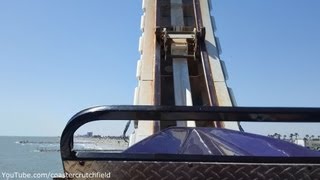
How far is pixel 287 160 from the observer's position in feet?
4.98

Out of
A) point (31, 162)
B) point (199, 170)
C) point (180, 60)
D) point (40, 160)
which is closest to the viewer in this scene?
point (199, 170)

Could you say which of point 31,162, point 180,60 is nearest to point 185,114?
point 180,60

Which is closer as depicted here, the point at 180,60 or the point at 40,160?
the point at 180,60

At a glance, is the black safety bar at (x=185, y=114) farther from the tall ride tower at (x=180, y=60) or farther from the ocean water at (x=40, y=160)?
the tall ride tower at (x=180, y=60)

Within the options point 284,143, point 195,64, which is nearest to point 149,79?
point 195,64

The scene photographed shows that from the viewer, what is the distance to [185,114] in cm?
153

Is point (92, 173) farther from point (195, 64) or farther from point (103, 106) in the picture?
point (195, 64)

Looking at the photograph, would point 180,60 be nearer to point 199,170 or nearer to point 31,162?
point 199,170

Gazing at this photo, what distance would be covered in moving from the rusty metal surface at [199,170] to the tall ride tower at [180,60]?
926cm

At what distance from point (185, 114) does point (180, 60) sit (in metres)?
12.3

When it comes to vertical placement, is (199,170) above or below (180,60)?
below

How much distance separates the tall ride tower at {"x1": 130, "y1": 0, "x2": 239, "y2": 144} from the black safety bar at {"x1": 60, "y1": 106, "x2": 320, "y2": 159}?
9258 mm

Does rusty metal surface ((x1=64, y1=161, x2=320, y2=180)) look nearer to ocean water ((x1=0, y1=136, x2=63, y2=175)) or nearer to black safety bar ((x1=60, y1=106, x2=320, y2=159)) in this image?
black safety bar ((x1=60, y1=106, x2=320, y2=159))

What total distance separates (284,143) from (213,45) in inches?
472
